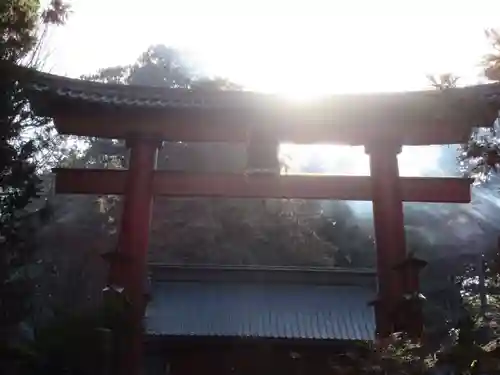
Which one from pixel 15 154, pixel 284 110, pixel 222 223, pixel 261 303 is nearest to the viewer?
pixel 15 154

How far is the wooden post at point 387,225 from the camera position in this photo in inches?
296

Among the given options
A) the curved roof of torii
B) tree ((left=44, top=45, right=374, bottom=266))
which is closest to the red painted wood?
the curved roof of torii

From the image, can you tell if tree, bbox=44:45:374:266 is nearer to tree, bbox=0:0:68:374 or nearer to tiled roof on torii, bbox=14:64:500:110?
tiled roof on torii, bbox=14:64:500:110

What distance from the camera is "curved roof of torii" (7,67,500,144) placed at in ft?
26.4

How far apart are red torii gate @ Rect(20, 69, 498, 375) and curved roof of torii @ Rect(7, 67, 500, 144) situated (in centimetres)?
1

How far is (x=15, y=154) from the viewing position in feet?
23.8

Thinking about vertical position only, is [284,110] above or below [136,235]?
above

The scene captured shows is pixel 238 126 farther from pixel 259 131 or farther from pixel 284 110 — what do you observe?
pixel 284 110

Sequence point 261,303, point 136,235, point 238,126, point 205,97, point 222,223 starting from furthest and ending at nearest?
point 222,223
point 261,303
point 238,126
point 205,97
point 136,235

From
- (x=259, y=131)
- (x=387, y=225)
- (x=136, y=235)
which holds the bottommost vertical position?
(x=136, y=235)

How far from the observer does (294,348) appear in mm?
12578

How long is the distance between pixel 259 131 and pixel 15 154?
10.1 feet

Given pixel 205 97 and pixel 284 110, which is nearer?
pixel 205 97

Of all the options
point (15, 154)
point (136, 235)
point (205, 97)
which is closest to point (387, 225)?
point (205, 97)
